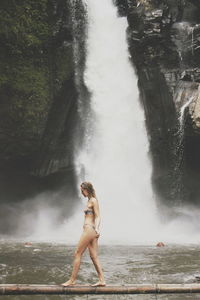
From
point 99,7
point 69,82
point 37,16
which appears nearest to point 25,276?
point 69,82

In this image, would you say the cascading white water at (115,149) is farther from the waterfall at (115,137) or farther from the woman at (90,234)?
the woman at (90,234)

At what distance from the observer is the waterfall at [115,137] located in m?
19.1

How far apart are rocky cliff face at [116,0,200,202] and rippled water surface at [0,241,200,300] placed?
7.41 m

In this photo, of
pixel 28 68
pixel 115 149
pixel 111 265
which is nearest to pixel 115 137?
pixel 115 149

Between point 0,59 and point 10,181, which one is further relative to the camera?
point 10,181

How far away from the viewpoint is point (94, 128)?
20188 mm

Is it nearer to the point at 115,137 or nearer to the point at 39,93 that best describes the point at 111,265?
the point at 115,137

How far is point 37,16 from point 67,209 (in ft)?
33.8

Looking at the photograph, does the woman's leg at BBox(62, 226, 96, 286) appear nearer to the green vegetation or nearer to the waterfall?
the waterfall

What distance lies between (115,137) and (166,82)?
3.83 metres

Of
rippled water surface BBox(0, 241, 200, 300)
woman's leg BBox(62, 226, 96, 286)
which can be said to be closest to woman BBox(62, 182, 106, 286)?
woman's leg BBox(62, 226, 96, 286)

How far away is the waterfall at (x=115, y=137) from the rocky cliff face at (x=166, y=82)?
0.64 metres

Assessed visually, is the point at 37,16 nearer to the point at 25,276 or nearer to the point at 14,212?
the point at 14,212

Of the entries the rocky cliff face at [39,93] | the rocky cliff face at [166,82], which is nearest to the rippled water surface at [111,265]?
the rocky cliff face at [166,82]
